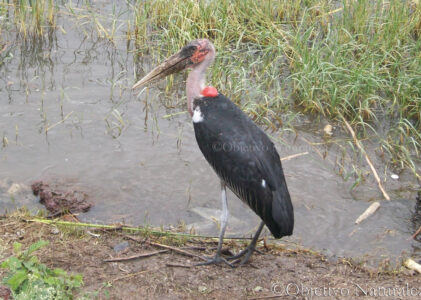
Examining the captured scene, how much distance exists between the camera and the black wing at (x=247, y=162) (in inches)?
142

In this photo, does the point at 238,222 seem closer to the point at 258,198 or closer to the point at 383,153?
the point at 258,198

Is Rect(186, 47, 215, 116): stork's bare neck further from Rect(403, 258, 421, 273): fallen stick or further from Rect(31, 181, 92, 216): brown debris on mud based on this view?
Rect(403, 258, 421, 273): fallen stick

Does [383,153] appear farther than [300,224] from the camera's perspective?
Yes

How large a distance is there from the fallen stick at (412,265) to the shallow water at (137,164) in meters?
0.23

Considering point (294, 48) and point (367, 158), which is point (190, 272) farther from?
point (294, 48)

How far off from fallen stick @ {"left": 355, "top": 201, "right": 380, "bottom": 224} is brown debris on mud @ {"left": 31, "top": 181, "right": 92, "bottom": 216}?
1916mm

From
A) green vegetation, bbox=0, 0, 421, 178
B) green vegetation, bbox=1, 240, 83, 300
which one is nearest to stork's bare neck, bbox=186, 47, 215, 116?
green vegetation, bbox=0, 0, 421, 178

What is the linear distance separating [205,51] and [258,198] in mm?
1212

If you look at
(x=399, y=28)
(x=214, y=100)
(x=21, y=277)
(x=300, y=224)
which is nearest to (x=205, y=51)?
(x=214, y=100)

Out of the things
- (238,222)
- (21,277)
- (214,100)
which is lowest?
(238,222)

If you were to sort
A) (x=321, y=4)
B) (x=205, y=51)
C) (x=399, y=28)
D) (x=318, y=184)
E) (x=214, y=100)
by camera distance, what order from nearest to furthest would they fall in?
(x=214, y=100)
(x=205, y=51)
(x=318, y=184)
(x=399, y=28)
(x=321, y=4)

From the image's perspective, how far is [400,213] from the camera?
455cm

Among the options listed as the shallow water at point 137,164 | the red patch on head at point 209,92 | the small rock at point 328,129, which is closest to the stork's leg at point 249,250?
the shallow water at point 137,164

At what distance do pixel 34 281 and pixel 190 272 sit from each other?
1.04 m
